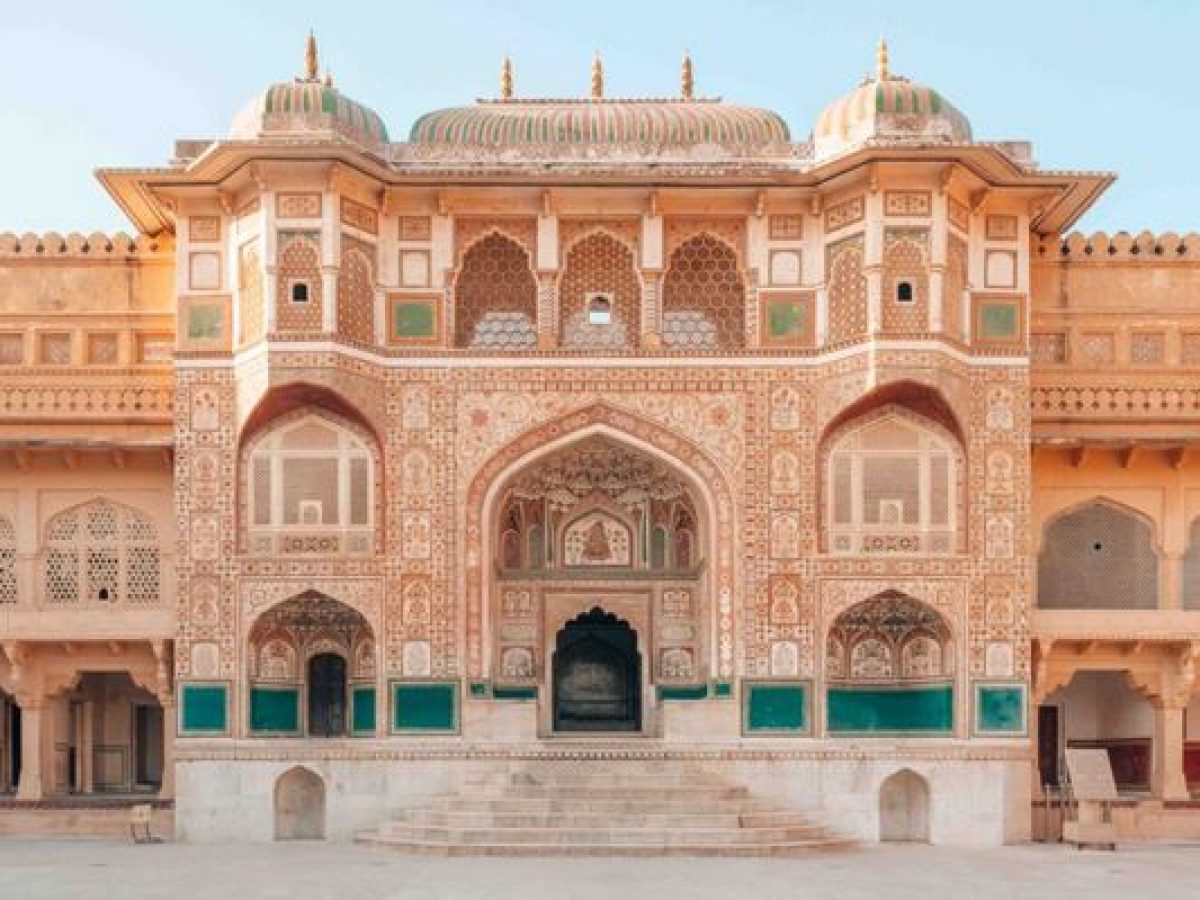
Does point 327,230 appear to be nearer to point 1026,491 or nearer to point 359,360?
point 359,360

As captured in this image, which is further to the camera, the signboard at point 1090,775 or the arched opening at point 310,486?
the arched opening at point 310,486

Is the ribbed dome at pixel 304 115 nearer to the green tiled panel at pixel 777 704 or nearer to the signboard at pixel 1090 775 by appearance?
the green tiled panel at pixel 777 704

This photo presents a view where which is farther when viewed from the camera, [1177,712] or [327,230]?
[1177,712]

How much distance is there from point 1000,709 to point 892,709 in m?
1.19

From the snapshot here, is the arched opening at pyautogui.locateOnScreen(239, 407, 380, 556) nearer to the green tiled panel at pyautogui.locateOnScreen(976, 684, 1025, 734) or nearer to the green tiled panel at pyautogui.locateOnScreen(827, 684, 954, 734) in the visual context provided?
the green tiled panel at pyautogui.locateOnScreen(827, 684, 954, 734)

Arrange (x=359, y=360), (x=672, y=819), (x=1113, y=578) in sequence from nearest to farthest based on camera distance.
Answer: (x=672, y=819)
(x=359, y=360)
(x=1113, y=578)

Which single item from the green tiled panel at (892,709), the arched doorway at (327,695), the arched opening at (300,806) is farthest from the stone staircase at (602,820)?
the arched doorway at (327,695)

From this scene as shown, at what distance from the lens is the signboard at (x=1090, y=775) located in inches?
770

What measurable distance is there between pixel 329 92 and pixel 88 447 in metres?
4.81

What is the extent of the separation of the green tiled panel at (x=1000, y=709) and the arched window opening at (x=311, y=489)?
6704 millimetres

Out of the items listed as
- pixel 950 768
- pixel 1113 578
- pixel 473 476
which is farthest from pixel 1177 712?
pixel 473 476

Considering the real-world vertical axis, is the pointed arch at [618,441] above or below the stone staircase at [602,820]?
above

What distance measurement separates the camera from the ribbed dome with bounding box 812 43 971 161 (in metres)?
20.4

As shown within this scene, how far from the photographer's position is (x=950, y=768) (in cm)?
2023
